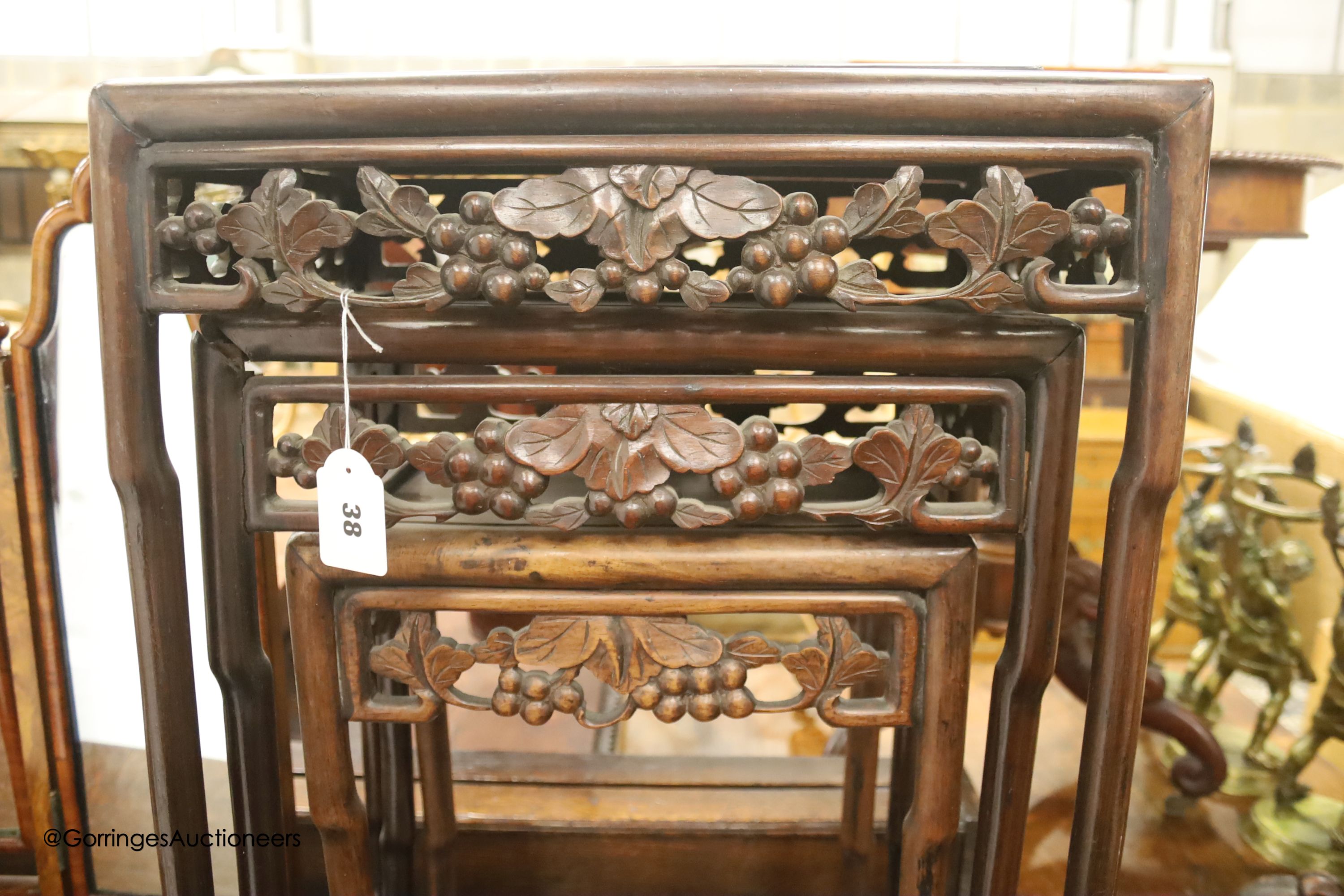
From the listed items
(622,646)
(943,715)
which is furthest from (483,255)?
(943,715)

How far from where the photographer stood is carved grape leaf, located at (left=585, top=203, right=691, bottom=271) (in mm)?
485

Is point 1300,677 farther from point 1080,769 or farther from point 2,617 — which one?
point 2,617

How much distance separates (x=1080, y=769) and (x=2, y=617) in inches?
35.3

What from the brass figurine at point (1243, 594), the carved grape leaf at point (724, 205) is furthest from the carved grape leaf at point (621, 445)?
the brass figurine at point (1243, 594)

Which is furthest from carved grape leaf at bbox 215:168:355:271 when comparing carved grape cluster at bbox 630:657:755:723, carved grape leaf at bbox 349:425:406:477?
carved grape cluster at bbox 630:657:755:723

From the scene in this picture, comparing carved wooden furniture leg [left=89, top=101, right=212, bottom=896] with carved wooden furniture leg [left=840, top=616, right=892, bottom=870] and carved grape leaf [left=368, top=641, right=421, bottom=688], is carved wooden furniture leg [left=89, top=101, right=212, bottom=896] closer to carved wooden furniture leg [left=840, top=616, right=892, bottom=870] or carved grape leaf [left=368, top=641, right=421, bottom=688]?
carved grape leaf [left=368, top=641, right=421, bottom=688]

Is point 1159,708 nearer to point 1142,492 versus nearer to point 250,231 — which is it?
point 1142,492

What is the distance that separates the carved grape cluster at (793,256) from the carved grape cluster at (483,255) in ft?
0.38

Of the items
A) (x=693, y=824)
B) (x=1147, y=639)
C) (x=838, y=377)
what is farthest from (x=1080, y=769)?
(x=693, y=824)

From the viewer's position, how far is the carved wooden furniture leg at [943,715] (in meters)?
0.55

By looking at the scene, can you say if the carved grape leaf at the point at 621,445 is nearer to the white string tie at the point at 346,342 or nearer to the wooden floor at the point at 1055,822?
the white string tie at the point at 346,342

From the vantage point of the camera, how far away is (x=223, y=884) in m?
0.92

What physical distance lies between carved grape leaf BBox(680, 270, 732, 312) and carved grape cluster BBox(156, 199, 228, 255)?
27cm

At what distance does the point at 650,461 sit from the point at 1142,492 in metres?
0.29
